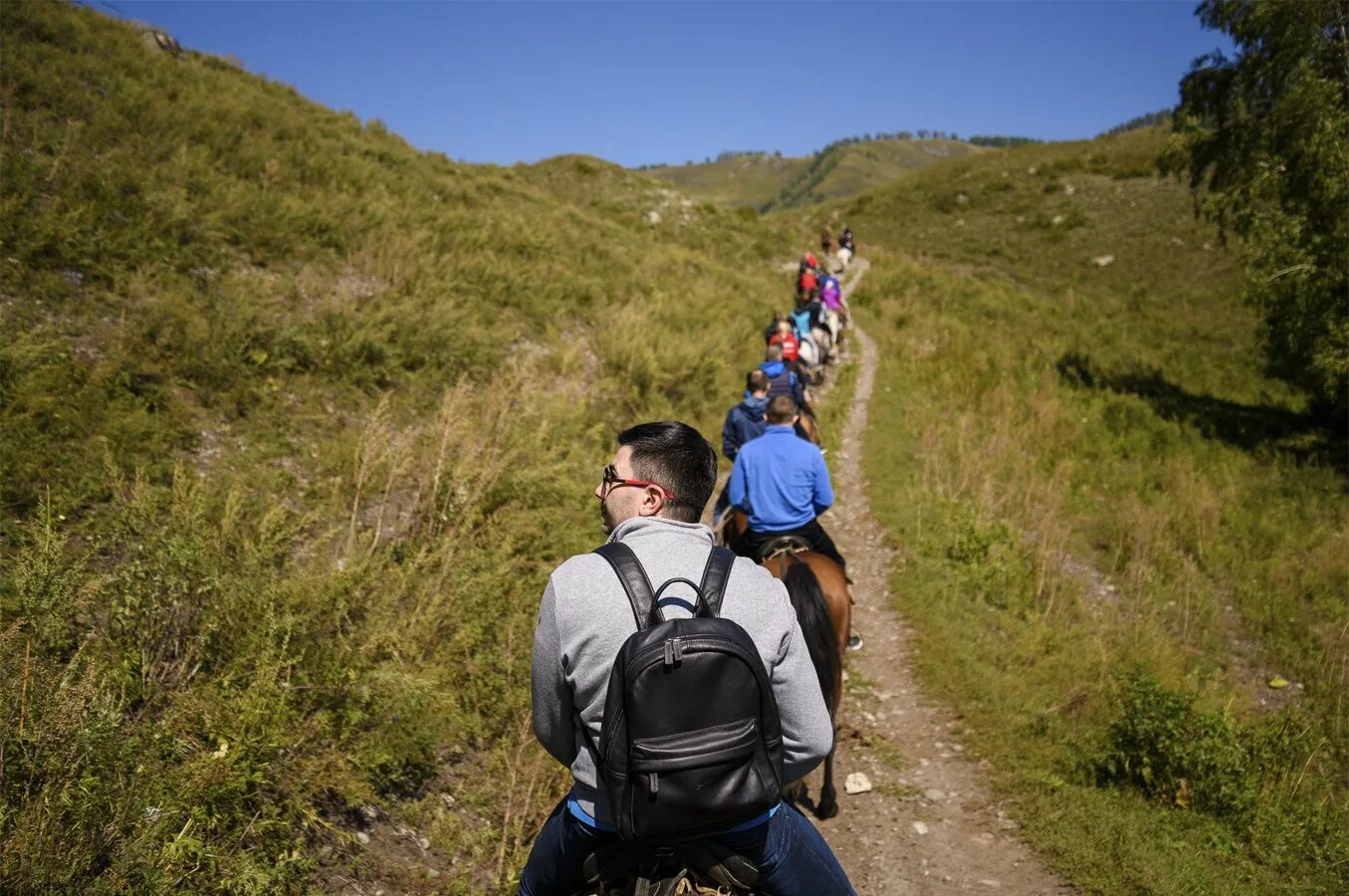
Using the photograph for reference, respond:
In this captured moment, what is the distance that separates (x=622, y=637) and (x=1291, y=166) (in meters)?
18.7

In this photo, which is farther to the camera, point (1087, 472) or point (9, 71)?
point (1087, 472)

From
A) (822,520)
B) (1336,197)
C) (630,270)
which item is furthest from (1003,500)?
(630,270)

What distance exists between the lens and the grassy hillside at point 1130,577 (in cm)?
499

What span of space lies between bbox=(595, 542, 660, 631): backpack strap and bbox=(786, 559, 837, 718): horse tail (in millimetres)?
2940

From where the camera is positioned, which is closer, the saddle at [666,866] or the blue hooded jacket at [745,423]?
the saddle at [666,866]

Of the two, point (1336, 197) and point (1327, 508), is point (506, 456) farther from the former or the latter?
point (1336, 197)

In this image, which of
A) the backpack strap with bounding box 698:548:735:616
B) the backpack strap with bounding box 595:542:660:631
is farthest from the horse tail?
the backpack strap with bounding box 595:542:660:631

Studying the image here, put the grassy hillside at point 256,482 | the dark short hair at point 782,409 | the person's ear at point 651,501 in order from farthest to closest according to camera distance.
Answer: the dark short hair at point 782,409 → the grassy hillside at point 256,482 → the person's ear at point 651,501

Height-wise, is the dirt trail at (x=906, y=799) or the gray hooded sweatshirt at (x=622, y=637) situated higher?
the gray hooded sweatshirt at (x=622, y=637)

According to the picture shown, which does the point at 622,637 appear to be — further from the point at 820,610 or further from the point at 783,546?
the point at 783,546

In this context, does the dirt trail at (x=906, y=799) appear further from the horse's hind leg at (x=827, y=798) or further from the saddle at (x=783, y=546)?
the saddle at (x=783, y=546)

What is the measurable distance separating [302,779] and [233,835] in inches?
18.0

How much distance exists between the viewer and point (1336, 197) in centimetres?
1295

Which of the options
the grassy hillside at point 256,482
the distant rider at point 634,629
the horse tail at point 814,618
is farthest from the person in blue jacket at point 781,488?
the distant rider at point 634,629
